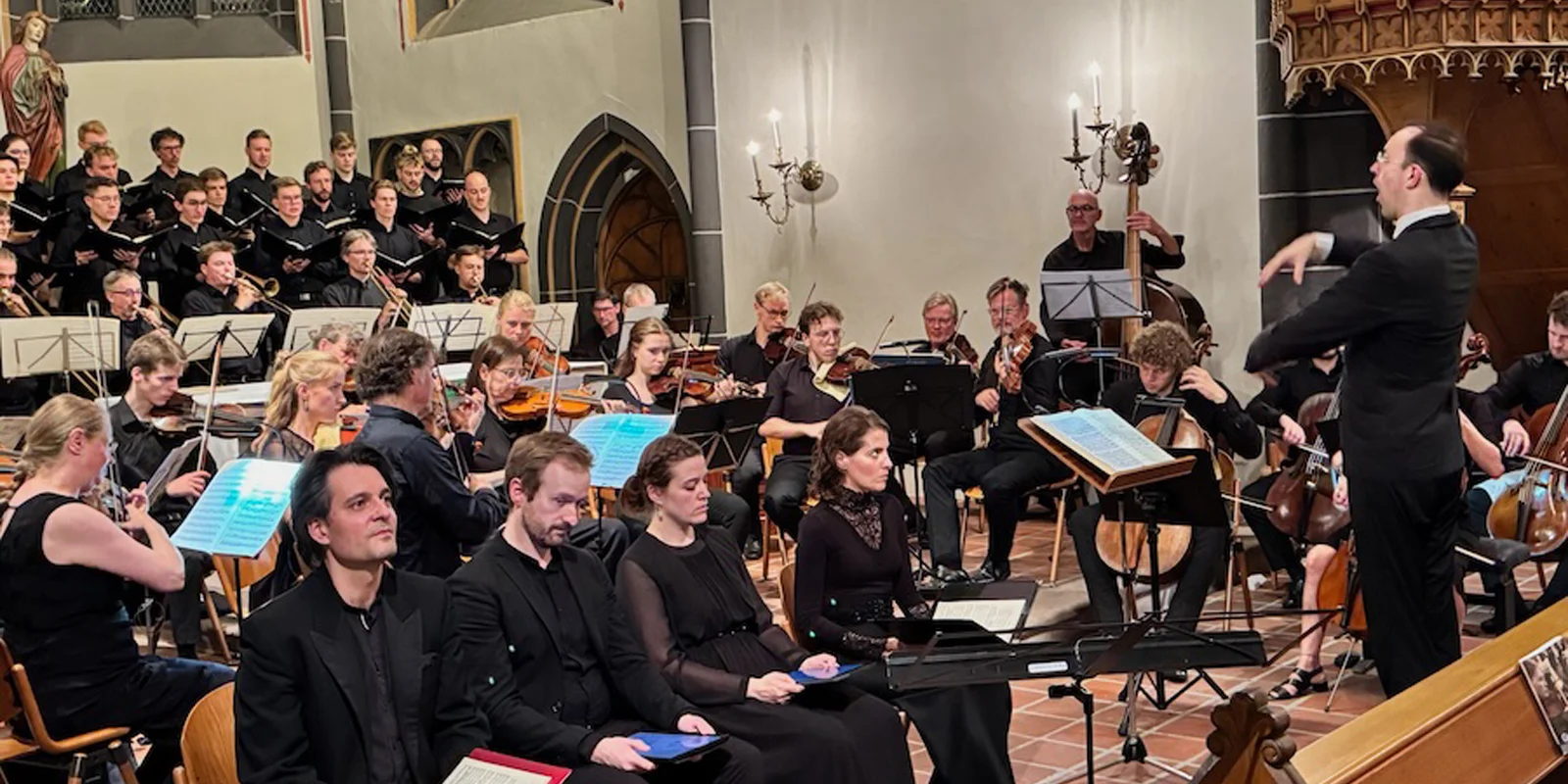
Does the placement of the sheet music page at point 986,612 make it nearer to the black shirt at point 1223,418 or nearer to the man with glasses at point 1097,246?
the black shirt at point 1223,418

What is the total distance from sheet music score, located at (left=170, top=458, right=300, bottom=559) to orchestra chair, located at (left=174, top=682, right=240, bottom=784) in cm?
140

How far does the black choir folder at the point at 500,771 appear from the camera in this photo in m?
3.21

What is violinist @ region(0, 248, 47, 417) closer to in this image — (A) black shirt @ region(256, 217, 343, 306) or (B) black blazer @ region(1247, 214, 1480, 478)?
(A) black shirt @ region(256, 217, 343, 306)

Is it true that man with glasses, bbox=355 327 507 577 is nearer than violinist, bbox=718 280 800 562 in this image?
Yes

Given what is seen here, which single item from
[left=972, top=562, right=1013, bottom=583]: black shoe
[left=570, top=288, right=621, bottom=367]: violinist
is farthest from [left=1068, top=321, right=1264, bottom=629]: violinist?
[left=570, top=288, right=621, bottom=367]: violinist

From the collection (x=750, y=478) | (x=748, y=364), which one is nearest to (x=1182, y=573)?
(x=750, y=478)

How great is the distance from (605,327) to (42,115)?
18.4 ft

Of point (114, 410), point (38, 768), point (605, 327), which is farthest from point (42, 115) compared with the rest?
point (38, 768)

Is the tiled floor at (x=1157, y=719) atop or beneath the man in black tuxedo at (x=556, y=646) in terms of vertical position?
beneath

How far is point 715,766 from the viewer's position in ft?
13.1

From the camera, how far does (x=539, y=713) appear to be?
12.7 feet

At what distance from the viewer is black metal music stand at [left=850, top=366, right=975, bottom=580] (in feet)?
24.3

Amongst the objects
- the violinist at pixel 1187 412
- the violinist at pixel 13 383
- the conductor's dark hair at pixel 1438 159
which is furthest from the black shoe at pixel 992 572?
the violinist at pixel 13 383

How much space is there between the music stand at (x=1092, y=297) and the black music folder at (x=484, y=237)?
482 centimetres
